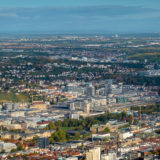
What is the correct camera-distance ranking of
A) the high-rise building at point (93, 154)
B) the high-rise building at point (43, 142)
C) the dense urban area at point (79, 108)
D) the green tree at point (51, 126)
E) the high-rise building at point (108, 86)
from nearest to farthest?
the high-rise building at point (93, 154) < the dense urban area at point (79, 108) < the high-rise building at point (43, 142) < the green tree at point (51, 126) < the high-rise building at point (108, 86)

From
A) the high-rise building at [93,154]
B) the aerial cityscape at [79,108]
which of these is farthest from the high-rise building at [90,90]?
the high-rise building at [93,154]

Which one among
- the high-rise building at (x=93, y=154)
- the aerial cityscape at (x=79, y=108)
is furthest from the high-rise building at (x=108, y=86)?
the high-rise building at (x=93, y=154)

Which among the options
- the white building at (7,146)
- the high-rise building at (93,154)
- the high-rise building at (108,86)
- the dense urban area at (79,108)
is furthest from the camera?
the high-rise building at (108,86)

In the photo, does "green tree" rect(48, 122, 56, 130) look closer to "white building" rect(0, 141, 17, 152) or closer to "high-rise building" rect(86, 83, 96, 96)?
"white building" rect(0, 141, 17, 152)

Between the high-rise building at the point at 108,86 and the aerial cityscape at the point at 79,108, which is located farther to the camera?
the high-rise building at the point at 108,86

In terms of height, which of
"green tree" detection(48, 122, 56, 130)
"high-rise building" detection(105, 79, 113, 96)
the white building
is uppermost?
the white building

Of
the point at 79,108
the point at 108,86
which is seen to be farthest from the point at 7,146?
the point at 108,86

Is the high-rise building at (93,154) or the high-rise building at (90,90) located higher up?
the high-rise building at (93,154)

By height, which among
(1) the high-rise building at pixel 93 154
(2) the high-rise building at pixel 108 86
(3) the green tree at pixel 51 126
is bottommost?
(2) the high-rise building at pixel 108 86

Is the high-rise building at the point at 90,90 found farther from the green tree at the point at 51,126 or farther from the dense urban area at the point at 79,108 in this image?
the green tree at the point at 51,126

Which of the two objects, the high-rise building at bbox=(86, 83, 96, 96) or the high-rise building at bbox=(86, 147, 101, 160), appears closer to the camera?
the high-rise building at bbox=(86, 147, 101, 160)

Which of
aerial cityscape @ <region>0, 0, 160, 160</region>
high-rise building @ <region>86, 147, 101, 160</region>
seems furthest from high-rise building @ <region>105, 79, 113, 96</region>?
high-rise building @ <region>86, 147, 101, 160</region>
